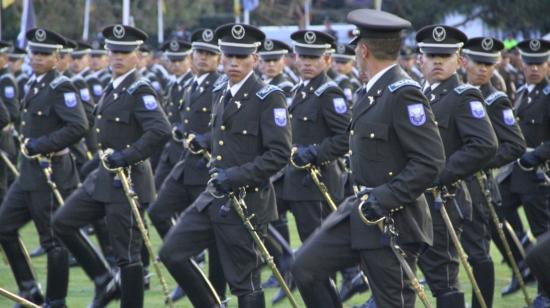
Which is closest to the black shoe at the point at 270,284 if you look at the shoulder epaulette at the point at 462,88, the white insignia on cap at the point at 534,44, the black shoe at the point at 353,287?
the black shoe at the point at 353,287

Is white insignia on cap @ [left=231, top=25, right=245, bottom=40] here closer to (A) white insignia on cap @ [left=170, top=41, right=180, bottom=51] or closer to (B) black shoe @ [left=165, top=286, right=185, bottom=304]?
(B) black shoe @ [left=165, top=286, right=185, bottom=304]

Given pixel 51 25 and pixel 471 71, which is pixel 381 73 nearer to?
pixel 471 71

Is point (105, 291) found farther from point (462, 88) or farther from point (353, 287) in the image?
point (462, 88)

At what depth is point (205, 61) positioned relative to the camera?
39.0 ft

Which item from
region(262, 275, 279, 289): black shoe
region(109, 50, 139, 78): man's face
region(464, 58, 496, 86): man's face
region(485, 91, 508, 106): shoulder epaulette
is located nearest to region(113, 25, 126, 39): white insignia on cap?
region(109, 50, 139, 78): man's face

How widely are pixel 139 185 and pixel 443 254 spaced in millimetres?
2525

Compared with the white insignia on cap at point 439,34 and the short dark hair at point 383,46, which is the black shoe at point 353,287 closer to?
the white insignia on cap at point 439,34

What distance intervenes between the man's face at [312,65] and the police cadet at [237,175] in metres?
2.37

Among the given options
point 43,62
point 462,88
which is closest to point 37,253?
point 43,62

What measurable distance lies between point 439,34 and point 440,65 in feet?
0.93

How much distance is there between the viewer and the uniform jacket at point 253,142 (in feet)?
27.5

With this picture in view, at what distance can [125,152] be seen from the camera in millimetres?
9539

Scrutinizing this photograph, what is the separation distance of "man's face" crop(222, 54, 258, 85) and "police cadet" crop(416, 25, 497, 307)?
117 centimetres

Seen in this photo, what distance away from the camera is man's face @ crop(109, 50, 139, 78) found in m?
9.91
